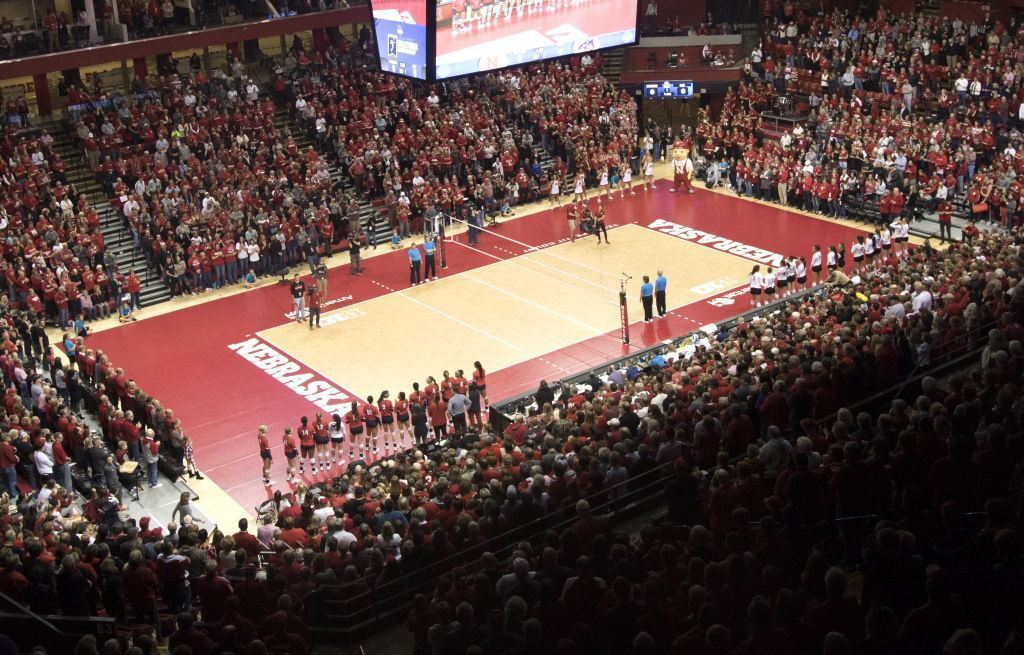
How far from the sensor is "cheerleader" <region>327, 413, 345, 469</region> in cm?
2519

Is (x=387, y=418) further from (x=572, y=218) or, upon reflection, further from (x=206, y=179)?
(x=206, y=179)

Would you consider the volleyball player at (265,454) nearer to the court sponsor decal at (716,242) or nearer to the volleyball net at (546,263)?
the volleyball net at (546,263)

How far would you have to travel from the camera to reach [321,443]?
2531 cm

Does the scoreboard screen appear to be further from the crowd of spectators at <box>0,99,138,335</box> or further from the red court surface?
the crowd of spectators at <box>0,99,138,335</box>

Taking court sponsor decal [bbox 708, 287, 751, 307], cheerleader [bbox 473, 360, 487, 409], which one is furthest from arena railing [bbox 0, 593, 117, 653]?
court sponsor decal [bbox 708, 287, 751, 307]

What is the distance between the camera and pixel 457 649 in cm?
1063

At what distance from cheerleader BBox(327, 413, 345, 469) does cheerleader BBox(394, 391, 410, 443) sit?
3.78 feet

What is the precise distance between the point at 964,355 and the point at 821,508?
7.22 metres

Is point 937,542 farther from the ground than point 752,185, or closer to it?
farther from the ground

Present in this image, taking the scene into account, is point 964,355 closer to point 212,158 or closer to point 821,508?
point 821,508

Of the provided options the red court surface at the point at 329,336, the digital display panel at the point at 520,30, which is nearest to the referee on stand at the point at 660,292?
the red court surface at the point at 329,336

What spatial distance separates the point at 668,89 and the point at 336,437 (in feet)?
83.3

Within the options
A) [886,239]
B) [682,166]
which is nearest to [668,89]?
[682,166]

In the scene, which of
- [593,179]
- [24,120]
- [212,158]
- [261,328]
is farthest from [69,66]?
[593,179]
